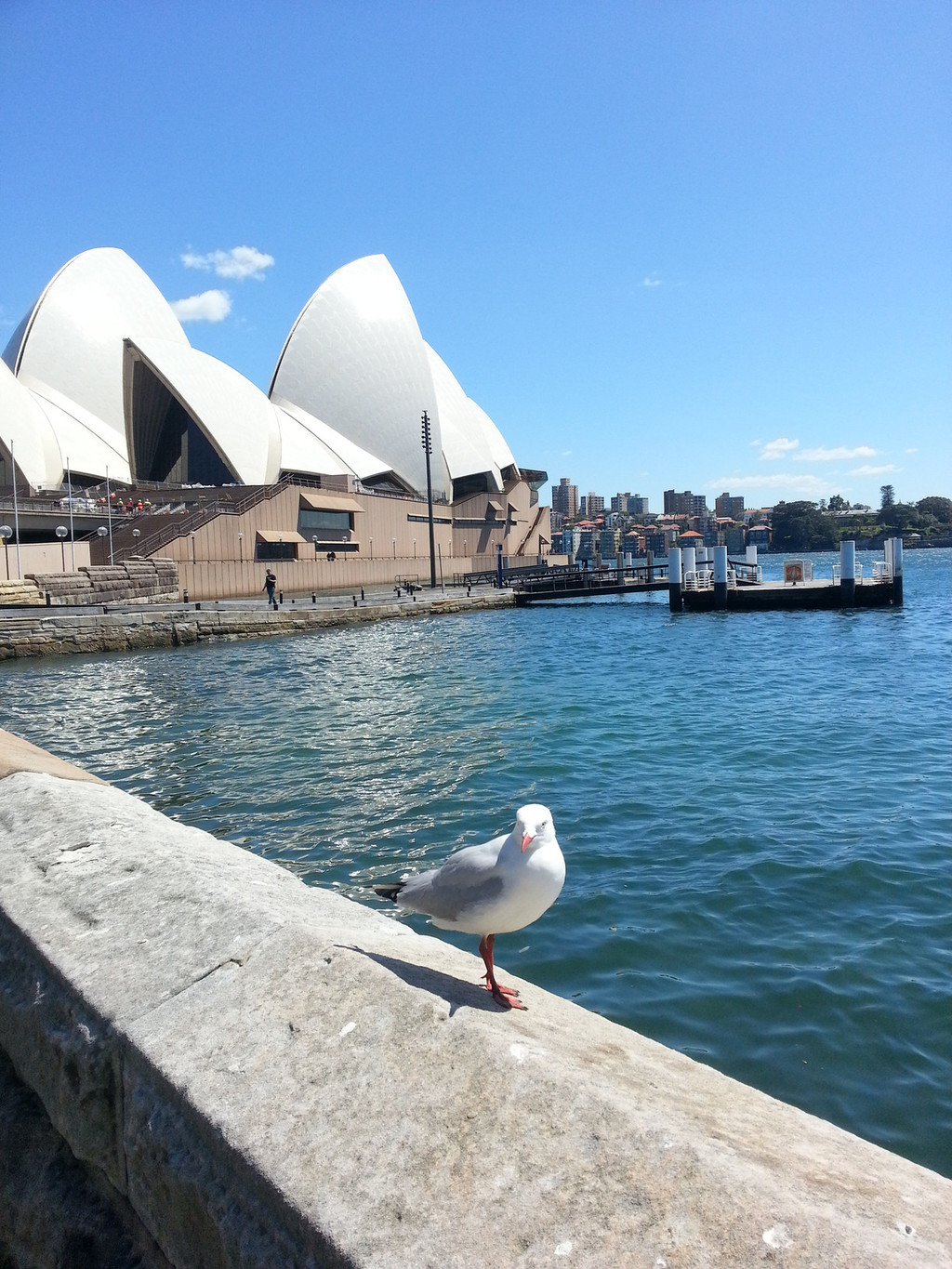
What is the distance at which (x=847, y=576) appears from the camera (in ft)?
94.6

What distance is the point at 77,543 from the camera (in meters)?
27.0

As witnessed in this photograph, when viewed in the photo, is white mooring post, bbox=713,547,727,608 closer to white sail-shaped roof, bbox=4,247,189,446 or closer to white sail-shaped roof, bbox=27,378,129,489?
white sail-shaped roof, bbox=27,378,129,489

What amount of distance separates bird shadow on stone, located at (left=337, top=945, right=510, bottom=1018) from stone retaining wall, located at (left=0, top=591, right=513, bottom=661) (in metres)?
19.3

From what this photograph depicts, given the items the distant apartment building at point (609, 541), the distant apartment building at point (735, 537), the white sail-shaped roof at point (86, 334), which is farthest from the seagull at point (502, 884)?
the distant apartment building at point (735, 537)

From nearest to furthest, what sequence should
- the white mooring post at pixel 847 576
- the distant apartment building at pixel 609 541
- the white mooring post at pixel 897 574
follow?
the white mooring post at pixel 847 576 < the white mooring post at pixel 897 574 < the distant apartment building at pixel 609 541

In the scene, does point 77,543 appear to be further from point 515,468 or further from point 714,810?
point 515,468

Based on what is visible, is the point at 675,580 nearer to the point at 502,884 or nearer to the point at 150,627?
the point at 150,627

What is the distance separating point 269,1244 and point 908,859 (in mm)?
5152

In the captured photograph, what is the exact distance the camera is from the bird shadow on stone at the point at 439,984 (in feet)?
6.15

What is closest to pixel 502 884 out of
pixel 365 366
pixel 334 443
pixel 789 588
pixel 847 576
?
pixel 789 588

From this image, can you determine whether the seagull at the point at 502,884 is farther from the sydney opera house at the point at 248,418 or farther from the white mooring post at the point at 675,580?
the sydney opera house at the point at 248,418

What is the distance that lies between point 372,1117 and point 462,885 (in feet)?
3.23

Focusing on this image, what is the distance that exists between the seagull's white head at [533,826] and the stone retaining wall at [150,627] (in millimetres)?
19443

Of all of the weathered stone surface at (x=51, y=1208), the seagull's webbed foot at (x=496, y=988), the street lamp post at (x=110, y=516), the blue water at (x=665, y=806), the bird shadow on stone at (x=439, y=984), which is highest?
the street lamp post at (x=110, y=516)
